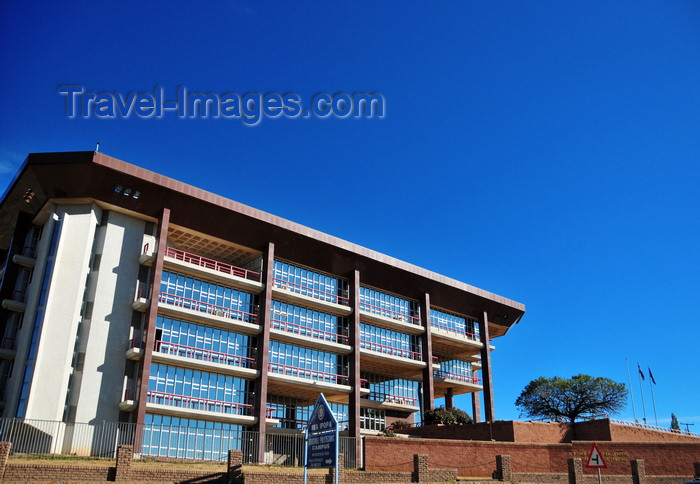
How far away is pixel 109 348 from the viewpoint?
130ft

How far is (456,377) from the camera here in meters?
61.1

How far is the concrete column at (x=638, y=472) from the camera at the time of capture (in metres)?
37.5

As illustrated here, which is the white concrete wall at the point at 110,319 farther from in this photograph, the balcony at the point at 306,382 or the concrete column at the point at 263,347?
the balcony at the point at 306,382

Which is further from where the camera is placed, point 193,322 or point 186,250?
point 186,250

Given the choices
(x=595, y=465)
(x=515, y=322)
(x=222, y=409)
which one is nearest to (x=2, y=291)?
(x=222, y=409)

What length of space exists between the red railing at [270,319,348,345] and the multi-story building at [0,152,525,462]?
11 cm

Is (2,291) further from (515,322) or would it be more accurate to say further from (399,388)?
(515,322)

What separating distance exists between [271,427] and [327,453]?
101 ft

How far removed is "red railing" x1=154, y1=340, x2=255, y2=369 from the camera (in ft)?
135

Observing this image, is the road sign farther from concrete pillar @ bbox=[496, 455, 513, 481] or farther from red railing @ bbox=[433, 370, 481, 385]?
red railing @ bbox=[433, 370, 481, 385]

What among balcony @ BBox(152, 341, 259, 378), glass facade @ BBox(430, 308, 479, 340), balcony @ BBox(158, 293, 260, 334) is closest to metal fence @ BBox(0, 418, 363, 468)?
balcony @ BBox(152, 341, 259, 378)

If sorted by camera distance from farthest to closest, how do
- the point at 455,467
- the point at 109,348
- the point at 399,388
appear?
the point at 399,388 < the point at 109,348 < the point at 455,467

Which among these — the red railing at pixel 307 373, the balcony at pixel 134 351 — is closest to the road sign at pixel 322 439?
the balcony at pixel 134 351

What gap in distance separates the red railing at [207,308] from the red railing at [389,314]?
11588 millimetres
